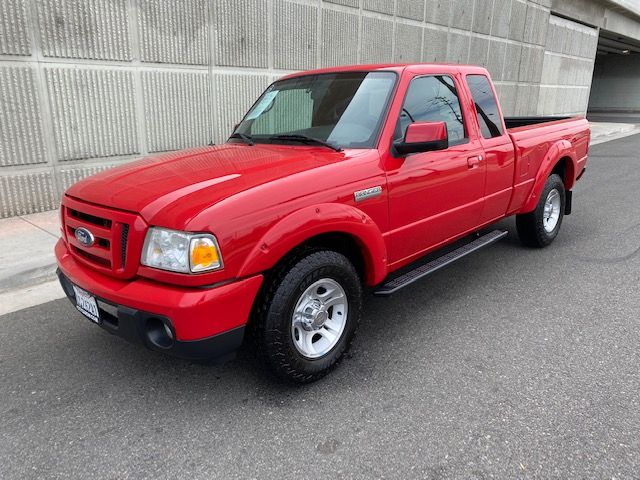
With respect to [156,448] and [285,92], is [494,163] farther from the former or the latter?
[156,448]

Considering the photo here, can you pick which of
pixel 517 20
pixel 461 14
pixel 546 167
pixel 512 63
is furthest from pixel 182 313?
pixel 517 20

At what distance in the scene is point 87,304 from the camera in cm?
276

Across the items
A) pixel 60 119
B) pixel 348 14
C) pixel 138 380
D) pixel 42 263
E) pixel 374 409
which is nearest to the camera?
pixel 374 409

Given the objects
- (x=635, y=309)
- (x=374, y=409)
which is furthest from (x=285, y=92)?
(x=635, y=309)

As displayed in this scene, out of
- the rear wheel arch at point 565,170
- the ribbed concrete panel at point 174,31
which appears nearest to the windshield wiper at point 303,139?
the rear wheel arch at point 565,170

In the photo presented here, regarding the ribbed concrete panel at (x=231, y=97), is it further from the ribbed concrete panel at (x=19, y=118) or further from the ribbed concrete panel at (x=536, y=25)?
the ribbed concrete panel at (x=536, y=25)

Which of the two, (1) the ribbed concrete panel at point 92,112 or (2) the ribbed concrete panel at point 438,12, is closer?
(1) the ribbed concrete panel at point 92,112

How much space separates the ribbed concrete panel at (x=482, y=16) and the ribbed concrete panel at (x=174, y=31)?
9.34m

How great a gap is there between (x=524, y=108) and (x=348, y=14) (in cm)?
1009

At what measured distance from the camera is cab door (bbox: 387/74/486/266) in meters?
3.36

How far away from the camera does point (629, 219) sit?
6.61 m

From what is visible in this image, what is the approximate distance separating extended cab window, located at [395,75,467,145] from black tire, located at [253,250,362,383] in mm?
1077

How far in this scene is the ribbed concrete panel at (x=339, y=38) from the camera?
9.55 meters

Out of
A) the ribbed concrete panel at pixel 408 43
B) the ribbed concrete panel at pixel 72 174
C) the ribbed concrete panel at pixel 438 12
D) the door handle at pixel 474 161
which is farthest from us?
the ribbed concrete panel at pixel 438 12
